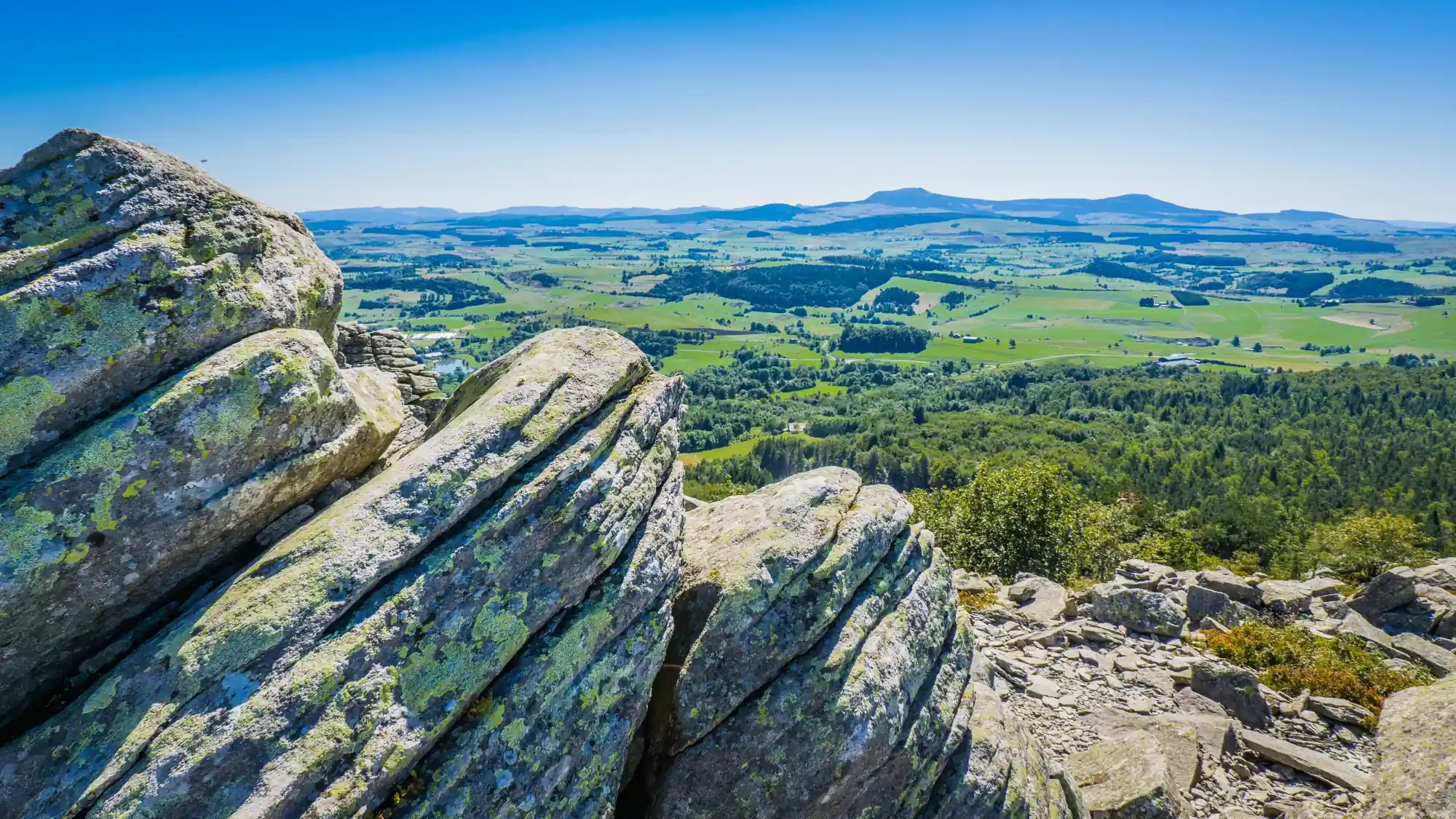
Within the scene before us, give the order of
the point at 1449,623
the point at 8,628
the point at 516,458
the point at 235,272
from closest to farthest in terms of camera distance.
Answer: the point at 8,628 < the point at 235,272 < the point at 516,458 < the point at 1449,623

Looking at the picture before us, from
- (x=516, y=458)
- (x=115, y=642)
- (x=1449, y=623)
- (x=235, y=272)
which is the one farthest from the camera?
(x=1449, y=623)

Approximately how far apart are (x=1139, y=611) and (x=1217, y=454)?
5289 inches

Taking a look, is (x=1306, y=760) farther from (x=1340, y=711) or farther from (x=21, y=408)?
(x=21, y=408)

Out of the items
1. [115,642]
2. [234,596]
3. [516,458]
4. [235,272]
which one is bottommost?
[115,642]

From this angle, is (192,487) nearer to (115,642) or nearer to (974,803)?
(115,642)

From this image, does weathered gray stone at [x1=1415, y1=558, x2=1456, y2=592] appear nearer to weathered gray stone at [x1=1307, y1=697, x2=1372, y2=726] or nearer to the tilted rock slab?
weathered gray stone at [x1=1307, y1=697, x2=1372, y2=726]

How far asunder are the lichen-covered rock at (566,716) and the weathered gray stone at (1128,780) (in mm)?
11645

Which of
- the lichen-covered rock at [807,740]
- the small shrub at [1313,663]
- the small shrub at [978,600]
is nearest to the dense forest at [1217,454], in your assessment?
the small shrub at [978,600]

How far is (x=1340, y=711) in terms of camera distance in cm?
2012

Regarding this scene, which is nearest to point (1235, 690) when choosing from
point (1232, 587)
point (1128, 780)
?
point (1128, 780)

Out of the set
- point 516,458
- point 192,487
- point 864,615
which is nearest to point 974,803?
point 864,615

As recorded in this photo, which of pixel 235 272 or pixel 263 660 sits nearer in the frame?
pixel 263 660

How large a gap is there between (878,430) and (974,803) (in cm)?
16497

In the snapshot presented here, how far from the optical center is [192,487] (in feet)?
31.7
